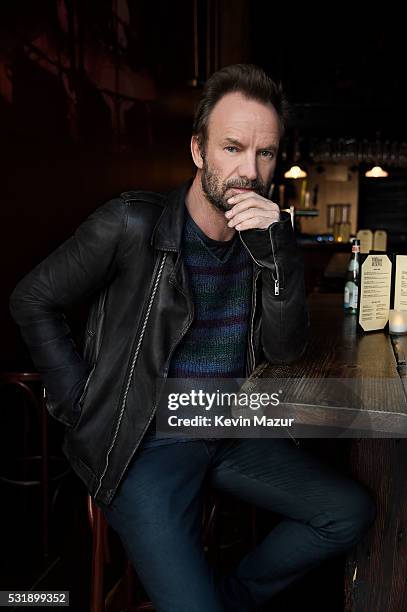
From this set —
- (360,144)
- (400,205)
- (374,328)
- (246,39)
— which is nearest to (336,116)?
(360,144)

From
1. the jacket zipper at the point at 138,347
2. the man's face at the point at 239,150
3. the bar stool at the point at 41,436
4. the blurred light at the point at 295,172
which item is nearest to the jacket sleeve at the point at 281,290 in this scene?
the man's face at the point at 239,150

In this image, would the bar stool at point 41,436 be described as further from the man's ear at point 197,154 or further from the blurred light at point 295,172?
the blurred light at point 295,172

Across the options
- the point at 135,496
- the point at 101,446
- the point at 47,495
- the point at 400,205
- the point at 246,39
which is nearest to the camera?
the point at 135,496

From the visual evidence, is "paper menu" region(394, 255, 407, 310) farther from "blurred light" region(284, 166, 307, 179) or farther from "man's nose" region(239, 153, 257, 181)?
"blurred light" region(284, 166, 307, 179)

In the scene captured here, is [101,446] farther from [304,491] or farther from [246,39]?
[246,39]

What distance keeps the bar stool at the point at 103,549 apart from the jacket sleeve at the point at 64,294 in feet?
0.85

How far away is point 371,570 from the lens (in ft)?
5.32

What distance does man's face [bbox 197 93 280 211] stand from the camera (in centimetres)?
166

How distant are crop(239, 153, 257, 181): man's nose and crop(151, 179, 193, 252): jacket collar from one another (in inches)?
7.4

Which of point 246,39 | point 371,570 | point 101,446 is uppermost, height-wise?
point 246,39

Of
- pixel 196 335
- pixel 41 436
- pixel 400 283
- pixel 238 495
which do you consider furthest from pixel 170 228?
pixel 41 436

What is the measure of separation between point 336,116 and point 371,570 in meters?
7.31

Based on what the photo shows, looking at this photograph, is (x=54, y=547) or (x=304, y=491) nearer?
(x=304, y=491)

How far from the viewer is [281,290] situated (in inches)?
65.1
